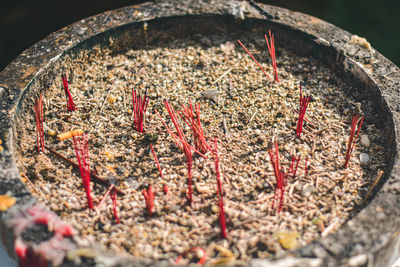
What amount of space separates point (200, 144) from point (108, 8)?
243 centimetres

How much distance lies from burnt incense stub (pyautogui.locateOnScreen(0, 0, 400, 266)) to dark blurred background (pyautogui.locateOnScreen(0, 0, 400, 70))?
1.41 metres

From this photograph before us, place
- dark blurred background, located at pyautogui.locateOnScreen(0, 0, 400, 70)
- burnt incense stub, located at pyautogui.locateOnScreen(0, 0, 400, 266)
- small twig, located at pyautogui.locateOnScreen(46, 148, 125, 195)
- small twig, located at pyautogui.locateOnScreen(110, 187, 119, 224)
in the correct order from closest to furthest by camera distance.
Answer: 1. burnt incense stub, located at pyautogui.locateOnScreen(0, 0, 400, 266)
2. small twig, located at pyautogui.locateOnScreen(110, 187, 119, 224)
3. small twig, located at pyautogui.locateOnScreen(46, 148, 125, 195)
4. dark blurred background, located at pyautogui.locateOnScreen(0, 0, 400, 70)

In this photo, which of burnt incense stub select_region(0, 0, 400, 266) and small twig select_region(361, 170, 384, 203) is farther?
small twig select_region(361, 170, 384, 203)

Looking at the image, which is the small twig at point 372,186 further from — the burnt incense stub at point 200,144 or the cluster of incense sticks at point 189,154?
the cluster of incense sticks at point 189,154

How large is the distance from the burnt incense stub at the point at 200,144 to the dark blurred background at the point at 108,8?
4.62 ft

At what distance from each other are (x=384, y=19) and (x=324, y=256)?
121 inches

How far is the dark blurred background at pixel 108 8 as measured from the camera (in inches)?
148

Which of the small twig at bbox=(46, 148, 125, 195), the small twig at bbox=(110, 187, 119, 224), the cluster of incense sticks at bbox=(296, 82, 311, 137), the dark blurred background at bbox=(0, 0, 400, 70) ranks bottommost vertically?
the small twig at bbox=(110, 187, 119, 224)

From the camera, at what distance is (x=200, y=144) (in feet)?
7.02

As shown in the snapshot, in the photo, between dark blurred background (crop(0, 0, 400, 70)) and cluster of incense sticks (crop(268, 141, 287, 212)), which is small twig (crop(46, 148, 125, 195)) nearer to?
cluster of incense sticks (crop(268, 141, 287, 212))

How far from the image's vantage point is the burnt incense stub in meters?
1.67

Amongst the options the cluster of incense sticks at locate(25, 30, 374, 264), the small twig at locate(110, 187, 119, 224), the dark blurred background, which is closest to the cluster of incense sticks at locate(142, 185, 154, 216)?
the cluster of incense sticks at locate(25, 30, 374, 264)

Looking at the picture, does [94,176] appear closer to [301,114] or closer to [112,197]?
[112,197]

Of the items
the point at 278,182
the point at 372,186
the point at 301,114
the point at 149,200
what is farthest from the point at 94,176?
the point at 372,186
